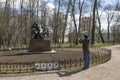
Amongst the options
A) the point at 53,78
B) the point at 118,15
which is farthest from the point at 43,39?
the point at 118,15

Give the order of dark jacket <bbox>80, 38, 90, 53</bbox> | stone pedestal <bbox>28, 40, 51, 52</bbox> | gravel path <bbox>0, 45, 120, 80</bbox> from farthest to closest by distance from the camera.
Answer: stone pedestal <bbox>28, 40, 51, 52</bbox>
dark jacket <bbox>80, 38, 90, 53</bbox>
gravel path <bbox>0, 45, 120, 80</bbox>

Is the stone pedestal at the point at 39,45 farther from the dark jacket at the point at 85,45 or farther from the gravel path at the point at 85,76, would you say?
the gravel path at the point at 85,76

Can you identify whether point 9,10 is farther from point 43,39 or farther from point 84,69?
point 84,69

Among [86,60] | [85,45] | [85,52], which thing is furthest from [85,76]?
[85,45]

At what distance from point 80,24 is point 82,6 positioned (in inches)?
153

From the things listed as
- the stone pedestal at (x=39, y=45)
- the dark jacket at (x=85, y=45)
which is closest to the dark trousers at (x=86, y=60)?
the dark jacket at (x=85, y=45)

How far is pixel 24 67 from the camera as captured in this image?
1437cm

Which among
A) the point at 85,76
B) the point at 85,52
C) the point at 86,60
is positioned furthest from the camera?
the point at 85,52

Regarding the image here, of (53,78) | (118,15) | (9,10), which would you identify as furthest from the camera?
(118,15)

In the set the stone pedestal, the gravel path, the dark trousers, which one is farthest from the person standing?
the stone pedestal

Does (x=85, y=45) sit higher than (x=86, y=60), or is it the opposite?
(x=85, y=45)

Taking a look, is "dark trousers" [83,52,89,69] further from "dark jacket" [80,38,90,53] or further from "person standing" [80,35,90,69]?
"dark jacket" [80,38,90,53]

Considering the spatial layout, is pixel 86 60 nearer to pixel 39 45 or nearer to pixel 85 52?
pixel 85 52

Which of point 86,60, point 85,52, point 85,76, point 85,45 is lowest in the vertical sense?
point 85,76
